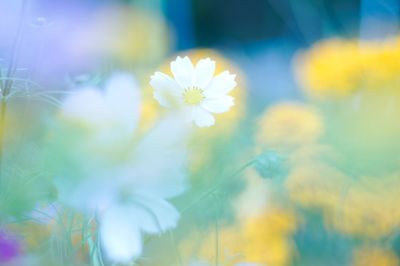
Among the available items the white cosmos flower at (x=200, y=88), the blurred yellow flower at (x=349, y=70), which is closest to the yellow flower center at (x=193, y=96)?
the white cosmos flower at (x=200, y=88)

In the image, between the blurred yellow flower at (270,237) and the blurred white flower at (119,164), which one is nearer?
the blurred white flower at (119,164)

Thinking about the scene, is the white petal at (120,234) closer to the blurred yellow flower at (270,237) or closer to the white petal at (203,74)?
the white petal at (203,74)

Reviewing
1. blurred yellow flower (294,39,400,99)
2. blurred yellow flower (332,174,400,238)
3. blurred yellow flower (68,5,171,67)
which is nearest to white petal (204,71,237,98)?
blurred yellow flower (332,174,400,238)

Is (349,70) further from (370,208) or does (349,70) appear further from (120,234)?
(120,234)

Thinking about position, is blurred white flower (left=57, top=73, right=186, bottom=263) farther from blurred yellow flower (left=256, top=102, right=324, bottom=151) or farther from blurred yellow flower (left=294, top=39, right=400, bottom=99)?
blurred yellow flower (left=294, top=39, right=400, bottom=99)

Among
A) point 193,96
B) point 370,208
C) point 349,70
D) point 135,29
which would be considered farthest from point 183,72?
point 135,29

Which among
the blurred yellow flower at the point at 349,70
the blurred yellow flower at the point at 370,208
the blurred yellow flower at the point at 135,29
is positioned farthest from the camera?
the blurred yellow flower at the point at 135,29

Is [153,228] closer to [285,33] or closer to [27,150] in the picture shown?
[27,150]
